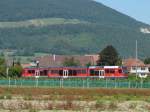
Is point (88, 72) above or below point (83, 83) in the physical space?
above

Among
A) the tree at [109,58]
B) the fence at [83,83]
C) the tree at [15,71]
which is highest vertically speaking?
the tree at [109,58]

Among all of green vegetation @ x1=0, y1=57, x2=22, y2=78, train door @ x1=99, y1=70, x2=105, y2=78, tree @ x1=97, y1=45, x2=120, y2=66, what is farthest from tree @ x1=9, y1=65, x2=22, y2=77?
tree @ x1=97, y1=45, x2=120, y2=66

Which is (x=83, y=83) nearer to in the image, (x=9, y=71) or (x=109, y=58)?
(x=9, y=71)

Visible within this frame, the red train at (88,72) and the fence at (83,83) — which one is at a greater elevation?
the red train at (88,72)

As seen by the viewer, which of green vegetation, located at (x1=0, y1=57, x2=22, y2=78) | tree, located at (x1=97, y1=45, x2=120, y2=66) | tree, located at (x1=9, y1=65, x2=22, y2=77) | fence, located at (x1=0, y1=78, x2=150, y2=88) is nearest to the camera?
fence, located at (x1=0, y1=78, x2=150, y2=88)

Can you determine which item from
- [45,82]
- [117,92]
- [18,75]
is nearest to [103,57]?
[18,75]

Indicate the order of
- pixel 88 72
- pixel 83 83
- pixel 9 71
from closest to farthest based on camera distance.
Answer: pixel 83 83, pixel 88 72, pixel 9 71

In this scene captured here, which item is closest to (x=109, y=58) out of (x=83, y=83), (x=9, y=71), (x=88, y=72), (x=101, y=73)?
(x=9, y=71)

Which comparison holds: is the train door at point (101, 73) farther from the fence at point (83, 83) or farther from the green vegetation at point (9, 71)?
the fence at point (83, 83)

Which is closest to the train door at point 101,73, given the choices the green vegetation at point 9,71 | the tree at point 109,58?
the green vegetation at point 9,71

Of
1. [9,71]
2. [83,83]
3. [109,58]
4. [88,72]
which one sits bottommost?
[83,83]

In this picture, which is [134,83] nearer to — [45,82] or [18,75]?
[45,82]

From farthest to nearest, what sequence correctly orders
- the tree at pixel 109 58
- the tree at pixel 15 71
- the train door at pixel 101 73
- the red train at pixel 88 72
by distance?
the tree at pixel 109 58
the tree at pixel 15 71
the red train at pixel 88 72
the train door at pixel 101 73

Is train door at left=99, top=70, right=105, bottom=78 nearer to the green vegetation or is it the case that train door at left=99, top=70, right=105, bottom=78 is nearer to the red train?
the red train
